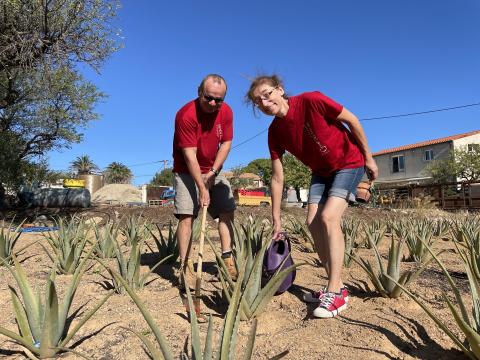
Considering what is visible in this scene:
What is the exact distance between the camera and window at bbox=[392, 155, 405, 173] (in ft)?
121

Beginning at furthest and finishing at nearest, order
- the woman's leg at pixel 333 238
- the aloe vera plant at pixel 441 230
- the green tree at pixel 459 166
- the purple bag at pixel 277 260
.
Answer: the green tree at pixel 459 166 < the aloe vera plant at pixel 441 230 < the purple bag at pixel 277 260 < the woman's leg at pixel 333 238

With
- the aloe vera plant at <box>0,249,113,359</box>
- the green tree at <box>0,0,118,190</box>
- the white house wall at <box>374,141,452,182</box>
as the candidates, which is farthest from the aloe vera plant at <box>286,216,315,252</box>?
the white house wall at <box>374,141,452,182</box>

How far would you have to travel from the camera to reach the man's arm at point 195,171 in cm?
295

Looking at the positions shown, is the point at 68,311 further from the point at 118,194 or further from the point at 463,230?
the point at 118,194

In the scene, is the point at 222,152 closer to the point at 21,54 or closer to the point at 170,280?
the point at 170,280

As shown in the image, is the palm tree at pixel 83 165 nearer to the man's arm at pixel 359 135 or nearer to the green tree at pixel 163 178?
the green tree at pixel 163 178

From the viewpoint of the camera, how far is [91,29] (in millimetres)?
9711

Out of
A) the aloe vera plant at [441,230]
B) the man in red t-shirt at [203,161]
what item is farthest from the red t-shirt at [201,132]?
the aloe vera plant at [441,230]

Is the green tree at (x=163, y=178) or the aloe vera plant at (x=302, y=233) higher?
the green tree at (x=163, y=178)

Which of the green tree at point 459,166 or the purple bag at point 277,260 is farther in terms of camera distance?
the green tree at point 459,166

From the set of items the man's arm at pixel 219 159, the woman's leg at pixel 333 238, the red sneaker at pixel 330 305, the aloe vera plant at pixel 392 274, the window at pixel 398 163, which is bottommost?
the red sneaker at pixel 330 305

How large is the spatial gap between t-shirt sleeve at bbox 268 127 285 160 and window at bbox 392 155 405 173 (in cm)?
3685

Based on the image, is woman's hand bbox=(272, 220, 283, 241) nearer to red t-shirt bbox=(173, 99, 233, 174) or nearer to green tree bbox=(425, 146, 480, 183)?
red t-shirt bbox=(173, 99, 233, 174)

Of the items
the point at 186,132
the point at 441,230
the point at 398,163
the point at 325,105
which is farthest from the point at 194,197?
the point at 398,163
